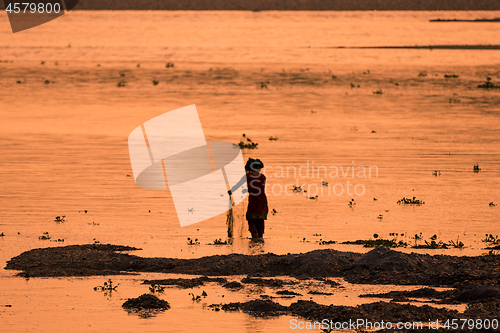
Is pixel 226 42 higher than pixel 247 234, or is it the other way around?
pixel 226 42

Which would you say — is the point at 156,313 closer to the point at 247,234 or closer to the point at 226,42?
the point at 247,234

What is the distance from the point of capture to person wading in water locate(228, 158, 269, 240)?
1550cm

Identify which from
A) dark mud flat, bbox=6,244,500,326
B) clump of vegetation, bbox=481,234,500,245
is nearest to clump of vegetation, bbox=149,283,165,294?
Result: dark mud flat, bbox=6,244,500,326

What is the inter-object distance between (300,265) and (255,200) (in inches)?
123

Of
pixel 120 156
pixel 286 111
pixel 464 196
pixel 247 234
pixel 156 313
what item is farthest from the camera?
pixel 286 111

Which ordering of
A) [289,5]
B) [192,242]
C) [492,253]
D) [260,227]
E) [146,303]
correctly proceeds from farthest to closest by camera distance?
[289,5], [260,227], [192,242], [492,253], [146,303]

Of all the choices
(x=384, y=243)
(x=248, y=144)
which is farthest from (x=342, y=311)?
(x=248, y=144)

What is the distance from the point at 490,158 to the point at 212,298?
17170 millimetres

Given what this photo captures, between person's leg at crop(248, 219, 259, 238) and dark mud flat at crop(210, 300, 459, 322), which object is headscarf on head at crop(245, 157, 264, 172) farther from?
dark mud flat at crop(210, 300, 459, 322)

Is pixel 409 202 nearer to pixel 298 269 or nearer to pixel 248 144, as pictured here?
pixel 298 269

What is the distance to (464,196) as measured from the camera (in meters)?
20.0

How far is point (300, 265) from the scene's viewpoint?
41.5 ft

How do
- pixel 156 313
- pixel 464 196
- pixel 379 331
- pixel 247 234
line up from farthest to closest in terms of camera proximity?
1. pixel 464 196
2. pixel 247 234
3. pixel 156 313
4. pixel 379 331

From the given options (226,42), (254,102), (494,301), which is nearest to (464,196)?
(494,301)
